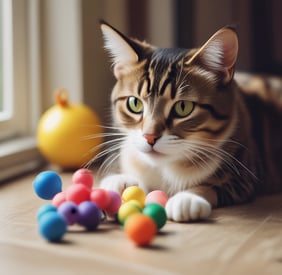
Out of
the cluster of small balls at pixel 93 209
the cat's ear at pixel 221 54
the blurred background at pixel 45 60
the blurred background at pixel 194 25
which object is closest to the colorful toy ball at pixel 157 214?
the cluster of small balls at pixel 93 209

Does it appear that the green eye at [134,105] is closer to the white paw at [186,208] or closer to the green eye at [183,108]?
the green eye at [183,108]

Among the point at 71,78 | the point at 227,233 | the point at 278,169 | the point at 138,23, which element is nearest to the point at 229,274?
the point at 227,233

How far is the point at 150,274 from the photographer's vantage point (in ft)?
3.74

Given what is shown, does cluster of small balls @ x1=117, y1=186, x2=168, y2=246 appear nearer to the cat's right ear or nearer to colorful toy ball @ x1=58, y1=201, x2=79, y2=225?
colorful toy ball @ x1=58, y1=201, x2=79, y2=225

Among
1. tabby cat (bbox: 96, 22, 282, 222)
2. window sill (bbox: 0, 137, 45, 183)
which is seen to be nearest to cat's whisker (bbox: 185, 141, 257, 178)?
tabby cat (bbox: 96, 22, 282, 222)

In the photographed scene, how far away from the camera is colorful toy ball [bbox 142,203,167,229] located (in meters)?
1.31

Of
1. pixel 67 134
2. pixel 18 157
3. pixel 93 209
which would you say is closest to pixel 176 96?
pixel 93 209

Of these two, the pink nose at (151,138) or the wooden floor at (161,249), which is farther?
the pink nose at (151,138)

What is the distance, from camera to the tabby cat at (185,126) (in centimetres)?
147

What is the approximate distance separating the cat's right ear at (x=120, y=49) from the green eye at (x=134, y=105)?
10 cm

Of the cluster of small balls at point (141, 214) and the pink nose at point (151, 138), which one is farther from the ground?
the pink nose at point (151, 138)

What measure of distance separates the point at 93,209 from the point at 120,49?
48 centimetres

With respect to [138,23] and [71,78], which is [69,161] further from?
[138,23]

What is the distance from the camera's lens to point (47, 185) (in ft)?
4.93
